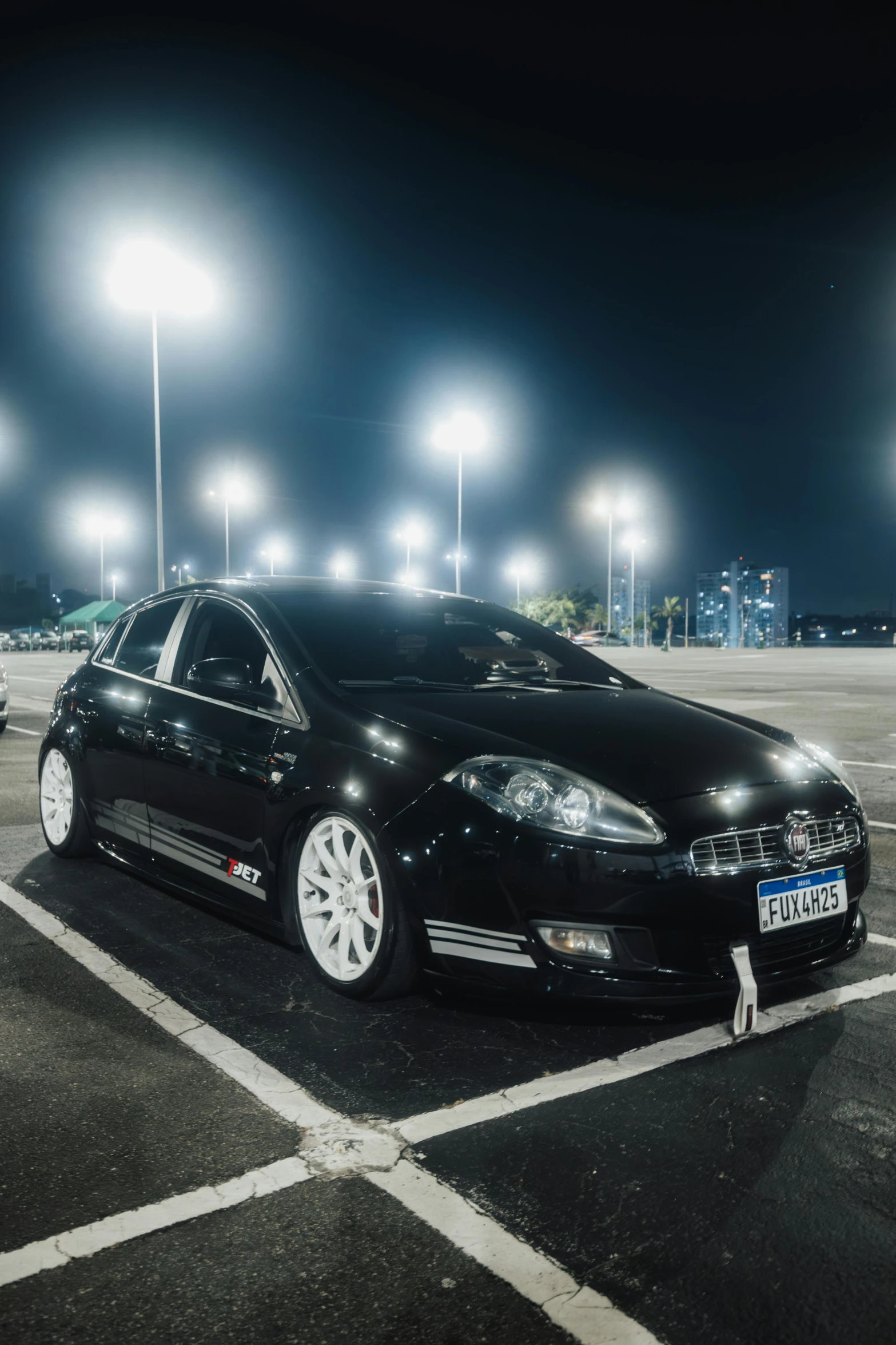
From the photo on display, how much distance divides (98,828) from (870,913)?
3.88m

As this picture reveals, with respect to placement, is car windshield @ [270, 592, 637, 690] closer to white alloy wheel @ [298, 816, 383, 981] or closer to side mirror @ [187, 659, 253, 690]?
side mirror @ [187, 659, 253, 690]

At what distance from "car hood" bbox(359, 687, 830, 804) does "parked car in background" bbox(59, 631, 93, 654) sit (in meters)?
70.4

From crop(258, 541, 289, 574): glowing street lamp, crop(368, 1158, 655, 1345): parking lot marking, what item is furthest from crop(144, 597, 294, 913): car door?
crop(258, 541, 289, 574): glowing street lamp

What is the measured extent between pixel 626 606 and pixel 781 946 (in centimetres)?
17380

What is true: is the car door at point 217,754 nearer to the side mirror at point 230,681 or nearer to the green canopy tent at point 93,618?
the side mirror at point 230,681

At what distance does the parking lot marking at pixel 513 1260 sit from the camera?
2.00 meters

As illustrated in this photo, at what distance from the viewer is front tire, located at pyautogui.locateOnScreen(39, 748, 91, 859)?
5648 millimetres

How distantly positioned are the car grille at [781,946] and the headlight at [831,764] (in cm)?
49

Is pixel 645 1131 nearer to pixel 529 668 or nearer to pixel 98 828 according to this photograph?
pixel 529 668

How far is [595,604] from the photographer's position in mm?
142750

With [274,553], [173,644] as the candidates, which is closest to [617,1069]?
[173,644]

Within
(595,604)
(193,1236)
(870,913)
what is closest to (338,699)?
(193,1236)

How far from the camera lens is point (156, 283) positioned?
63.8ft

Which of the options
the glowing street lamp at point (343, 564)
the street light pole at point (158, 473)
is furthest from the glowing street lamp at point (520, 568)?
the street light pole at point (158, 473)
